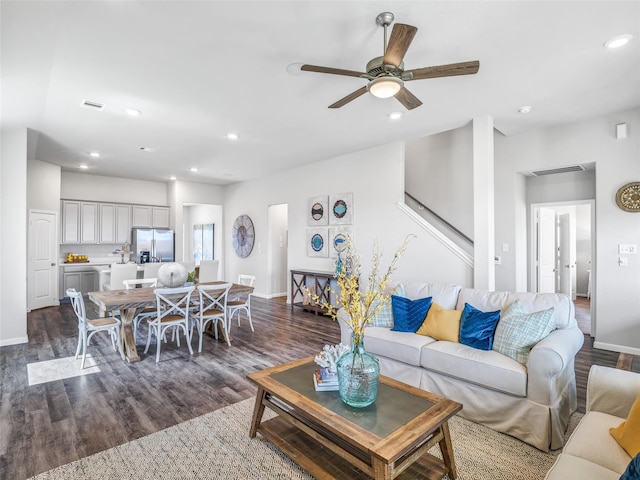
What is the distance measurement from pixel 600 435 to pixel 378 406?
1.01 metres

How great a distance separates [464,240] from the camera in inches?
208

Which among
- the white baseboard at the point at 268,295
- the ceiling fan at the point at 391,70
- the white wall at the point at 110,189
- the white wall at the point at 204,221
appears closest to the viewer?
the ceiling fan at the point at 391,70

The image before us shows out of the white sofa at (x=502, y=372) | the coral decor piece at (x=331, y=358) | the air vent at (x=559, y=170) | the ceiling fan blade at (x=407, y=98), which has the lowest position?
the white sofa at (x=502, y=372)

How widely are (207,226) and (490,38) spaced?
9.56 meters

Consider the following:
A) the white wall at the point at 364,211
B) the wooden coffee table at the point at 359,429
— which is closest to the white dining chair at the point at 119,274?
the white wall at the point at 364,211

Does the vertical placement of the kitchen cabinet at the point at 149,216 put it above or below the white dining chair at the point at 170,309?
above

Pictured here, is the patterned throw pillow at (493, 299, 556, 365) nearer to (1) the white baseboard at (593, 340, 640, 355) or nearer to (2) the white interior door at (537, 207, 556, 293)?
(1) the white baseboard at (593, 340, 640, 355)

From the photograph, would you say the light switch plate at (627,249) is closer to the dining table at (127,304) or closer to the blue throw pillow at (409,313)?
the blue throw pillow at (409,313)

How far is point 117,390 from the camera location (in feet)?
10.0

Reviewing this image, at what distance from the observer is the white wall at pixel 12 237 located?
434 centimetres

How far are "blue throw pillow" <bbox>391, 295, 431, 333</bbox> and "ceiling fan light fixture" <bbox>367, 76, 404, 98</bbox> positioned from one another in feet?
6.31

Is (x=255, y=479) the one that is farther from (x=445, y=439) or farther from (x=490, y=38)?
(x=490, y=38)

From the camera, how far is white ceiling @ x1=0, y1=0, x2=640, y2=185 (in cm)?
228

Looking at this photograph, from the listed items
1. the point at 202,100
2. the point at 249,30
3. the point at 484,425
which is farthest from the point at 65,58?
the point at 484,425
